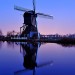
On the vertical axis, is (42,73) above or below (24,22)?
below

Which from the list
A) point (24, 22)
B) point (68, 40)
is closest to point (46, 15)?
point (24, 22)

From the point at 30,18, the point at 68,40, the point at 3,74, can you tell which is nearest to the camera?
the point at 3,74

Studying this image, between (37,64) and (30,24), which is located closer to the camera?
(37,64)

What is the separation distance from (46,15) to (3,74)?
48738 mm

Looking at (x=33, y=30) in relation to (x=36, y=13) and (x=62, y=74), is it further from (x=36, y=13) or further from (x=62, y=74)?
(x=62, y=74)

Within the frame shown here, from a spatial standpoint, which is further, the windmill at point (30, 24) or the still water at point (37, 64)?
the windmill at point (30, 24)

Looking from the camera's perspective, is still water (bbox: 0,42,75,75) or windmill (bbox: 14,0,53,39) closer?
still water (bbox: 0,42,75,75)

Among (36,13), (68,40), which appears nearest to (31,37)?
(36,13)

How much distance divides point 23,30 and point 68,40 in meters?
16.4

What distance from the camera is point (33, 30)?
54.4 m

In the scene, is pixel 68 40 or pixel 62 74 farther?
pixel 68 40

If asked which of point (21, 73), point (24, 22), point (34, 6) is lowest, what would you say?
point (21, 73)

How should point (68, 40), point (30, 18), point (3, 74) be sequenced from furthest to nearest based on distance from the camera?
point (30, 18)
point (68, 40)
point (3, 74)

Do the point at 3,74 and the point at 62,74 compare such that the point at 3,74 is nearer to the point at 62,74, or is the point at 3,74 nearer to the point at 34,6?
the point at 62,74
